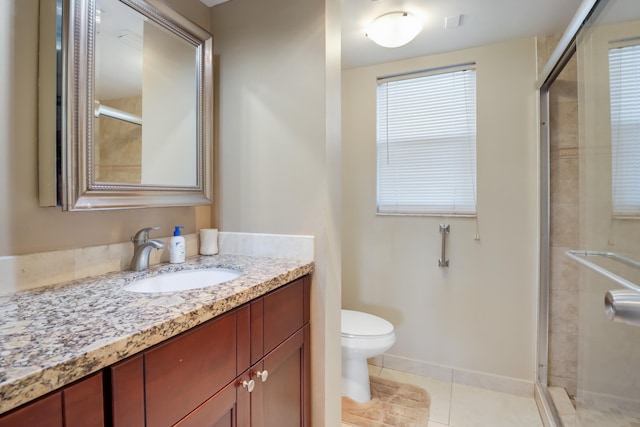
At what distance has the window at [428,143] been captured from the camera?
2.05 metres

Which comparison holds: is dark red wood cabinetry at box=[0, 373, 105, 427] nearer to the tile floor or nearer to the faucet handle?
the faucet handle

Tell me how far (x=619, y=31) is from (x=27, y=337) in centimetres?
195

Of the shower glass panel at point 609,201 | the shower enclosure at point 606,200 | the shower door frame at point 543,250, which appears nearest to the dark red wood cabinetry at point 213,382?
the shower enclosure at point 606,200

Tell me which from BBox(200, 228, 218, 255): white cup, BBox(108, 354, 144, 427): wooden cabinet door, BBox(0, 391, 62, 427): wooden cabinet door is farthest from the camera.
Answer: BBox(200, 228, 218, 255): white cup

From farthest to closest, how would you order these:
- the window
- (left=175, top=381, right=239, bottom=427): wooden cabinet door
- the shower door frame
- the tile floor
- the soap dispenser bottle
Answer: the window < the shower door frame < the tile floor < the soap dispenser bottle < (left=175, top=381, right=239, bottom=427): wooden cabinet door

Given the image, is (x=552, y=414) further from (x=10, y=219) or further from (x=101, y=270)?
(x=10, y=219)

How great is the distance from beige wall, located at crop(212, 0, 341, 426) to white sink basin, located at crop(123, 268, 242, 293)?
0.28 m

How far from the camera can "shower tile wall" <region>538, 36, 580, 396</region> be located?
1.82 metres

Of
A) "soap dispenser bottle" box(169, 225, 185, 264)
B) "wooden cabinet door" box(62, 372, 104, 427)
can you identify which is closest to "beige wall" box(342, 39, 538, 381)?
"soap dispenser bottle" box(169, 225, 185, 264)

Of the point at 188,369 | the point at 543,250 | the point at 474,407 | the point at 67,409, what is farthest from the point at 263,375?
the point at 543,250

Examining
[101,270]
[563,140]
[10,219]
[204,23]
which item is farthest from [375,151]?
[10,219]

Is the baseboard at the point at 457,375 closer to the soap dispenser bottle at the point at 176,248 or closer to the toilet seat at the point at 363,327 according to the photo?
the toilet seat at the point at 363,327

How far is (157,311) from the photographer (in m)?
0.72

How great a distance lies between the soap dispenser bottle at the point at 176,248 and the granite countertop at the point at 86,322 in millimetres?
219
